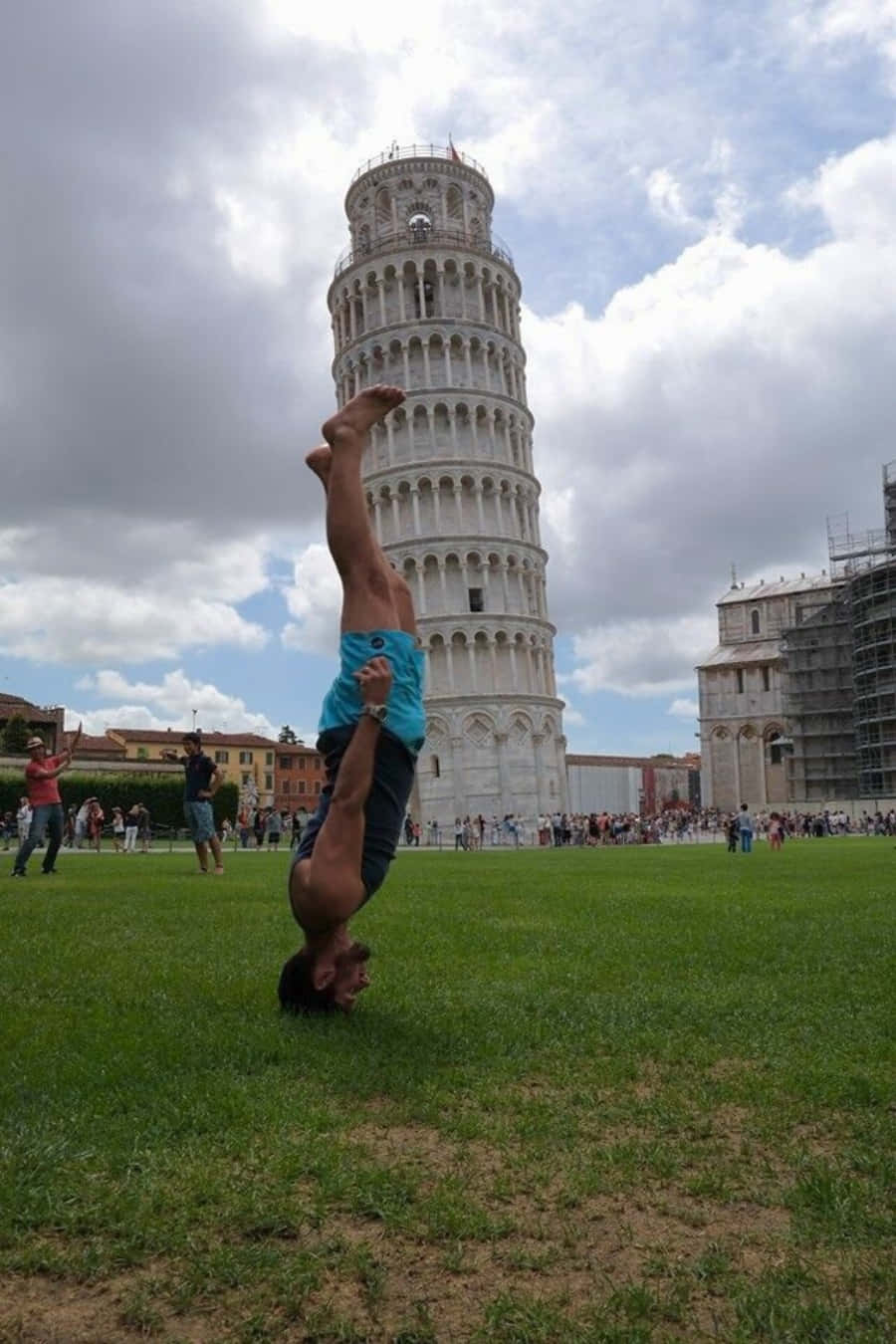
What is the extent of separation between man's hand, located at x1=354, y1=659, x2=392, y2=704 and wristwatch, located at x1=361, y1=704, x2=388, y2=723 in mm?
26

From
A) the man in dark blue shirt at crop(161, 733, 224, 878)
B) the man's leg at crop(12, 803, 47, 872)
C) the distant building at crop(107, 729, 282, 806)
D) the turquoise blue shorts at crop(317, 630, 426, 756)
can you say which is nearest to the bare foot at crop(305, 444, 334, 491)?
the turquoise blue shorts at crop(317, 630, 426, 756)

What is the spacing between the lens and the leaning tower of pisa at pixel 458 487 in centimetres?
6331

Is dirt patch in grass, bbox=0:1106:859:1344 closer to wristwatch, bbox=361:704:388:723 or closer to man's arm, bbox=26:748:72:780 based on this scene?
wristwatch, bbox=361:704:388:723

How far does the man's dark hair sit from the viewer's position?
18.6 feet

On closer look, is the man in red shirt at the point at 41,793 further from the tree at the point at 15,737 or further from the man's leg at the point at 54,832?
the tree at the point at 15,737

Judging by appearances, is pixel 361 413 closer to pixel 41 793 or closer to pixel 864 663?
pixel 41 793

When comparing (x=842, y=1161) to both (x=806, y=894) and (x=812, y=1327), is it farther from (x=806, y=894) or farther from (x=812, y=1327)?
(x=806, y=894)

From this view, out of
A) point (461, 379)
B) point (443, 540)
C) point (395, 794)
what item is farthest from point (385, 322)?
point (395, 794)

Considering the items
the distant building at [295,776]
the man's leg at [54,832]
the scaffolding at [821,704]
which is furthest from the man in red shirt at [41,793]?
the distant building at [295,776]

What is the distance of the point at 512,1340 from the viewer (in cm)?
259

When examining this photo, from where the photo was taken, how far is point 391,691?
6.04 m

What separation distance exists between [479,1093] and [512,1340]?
1809 mm

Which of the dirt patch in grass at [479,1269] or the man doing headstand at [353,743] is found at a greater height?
the man doing headstand at [353,743]

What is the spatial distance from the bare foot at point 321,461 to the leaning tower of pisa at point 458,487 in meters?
55.9
